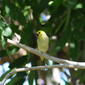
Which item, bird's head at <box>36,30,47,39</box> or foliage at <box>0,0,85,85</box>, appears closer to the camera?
bird's head at <box>36,30,47,39</box>

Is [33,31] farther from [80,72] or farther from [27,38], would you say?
[80,72]

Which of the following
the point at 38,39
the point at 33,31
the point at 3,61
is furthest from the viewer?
the point at 3,61

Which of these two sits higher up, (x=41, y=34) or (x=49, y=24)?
(x=49, y=24)

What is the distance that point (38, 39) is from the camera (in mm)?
3912

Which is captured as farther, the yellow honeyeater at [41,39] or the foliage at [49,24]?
the foliage at [49,24]

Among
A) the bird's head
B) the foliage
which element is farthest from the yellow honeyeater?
the foliage

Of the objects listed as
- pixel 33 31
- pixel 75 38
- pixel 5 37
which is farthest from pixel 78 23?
pixel 5 37

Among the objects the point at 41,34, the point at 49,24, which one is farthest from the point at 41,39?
the point at 49,24

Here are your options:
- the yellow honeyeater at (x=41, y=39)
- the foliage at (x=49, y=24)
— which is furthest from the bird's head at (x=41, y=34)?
the foliage at (x=49, y=24)

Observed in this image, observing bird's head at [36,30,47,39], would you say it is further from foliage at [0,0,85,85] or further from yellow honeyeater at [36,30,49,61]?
foliage at [0,0,85,85]

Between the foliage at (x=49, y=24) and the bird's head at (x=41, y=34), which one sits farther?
the foliage at (x=49, y=24)

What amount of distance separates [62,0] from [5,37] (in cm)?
86

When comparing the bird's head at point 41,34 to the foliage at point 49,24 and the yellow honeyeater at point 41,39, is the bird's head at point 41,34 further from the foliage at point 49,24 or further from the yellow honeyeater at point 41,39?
the foliage at point 49,24

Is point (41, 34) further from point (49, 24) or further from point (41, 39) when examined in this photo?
point (49, 24)
